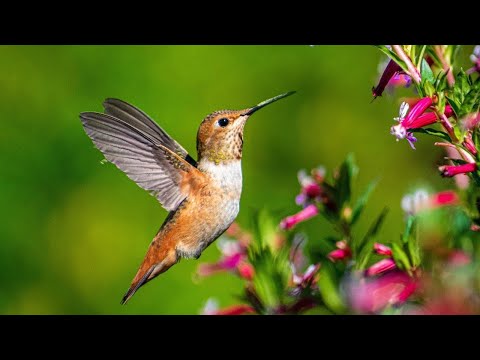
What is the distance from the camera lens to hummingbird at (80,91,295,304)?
185 cm

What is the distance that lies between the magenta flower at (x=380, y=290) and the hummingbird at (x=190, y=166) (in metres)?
0.68

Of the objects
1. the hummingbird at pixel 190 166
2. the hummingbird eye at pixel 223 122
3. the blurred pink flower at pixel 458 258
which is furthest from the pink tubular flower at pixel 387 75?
the hummingbird eye at pixel 223 122

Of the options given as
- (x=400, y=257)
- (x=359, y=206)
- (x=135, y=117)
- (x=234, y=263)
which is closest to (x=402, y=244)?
(x=400, y=257)

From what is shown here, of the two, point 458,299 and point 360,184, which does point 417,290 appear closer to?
point 458,299

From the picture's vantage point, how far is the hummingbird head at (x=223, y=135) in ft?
6.24

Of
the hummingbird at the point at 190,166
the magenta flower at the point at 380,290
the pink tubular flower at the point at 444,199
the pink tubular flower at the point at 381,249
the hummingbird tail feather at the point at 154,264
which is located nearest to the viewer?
the magenta flower at the point at 380,290

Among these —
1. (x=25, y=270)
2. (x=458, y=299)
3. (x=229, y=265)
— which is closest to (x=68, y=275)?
(x=25, y=270)

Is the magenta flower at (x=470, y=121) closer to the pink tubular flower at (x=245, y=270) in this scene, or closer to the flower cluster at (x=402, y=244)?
the flower cluster at (x=402, y=244)

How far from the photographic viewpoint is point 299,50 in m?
4.38

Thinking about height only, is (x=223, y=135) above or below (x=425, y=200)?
above

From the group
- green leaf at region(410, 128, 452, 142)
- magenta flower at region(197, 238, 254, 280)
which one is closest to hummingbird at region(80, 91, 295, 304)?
magenta flower at region(197, 238, 254, 280)

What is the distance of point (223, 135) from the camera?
1.93 meters

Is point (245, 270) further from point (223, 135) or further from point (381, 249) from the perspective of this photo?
point (223, 135)

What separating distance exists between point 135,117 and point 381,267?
89 cm
